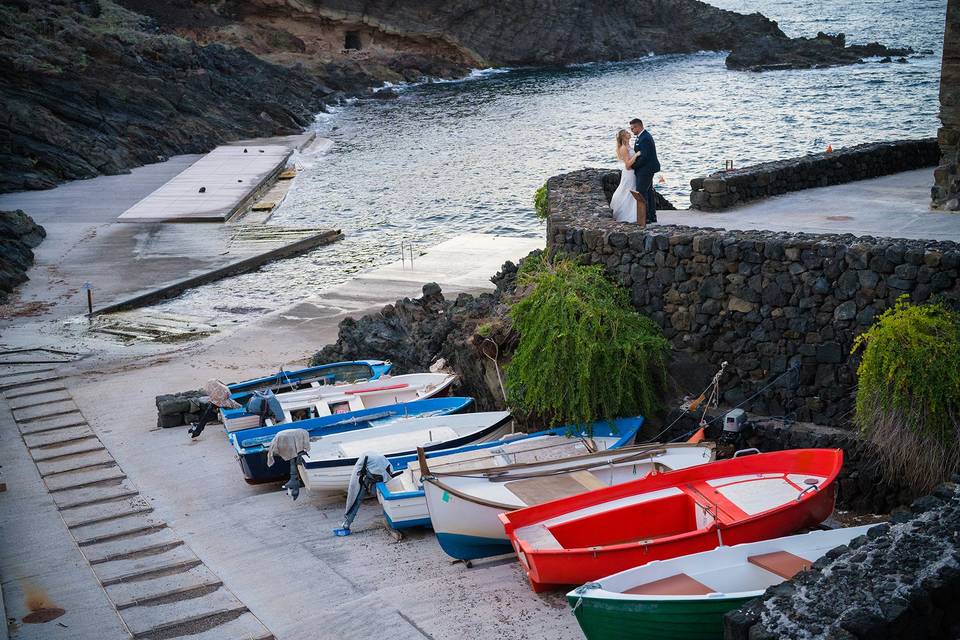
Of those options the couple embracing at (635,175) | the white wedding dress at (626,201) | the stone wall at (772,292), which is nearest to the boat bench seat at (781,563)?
the stone wall at (772,292)

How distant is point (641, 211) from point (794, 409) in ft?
14.7

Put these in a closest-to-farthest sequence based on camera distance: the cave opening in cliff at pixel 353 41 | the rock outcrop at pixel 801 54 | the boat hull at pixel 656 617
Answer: the boat hull at pixel 656 617 → the rock outcrop at pixel 801 54 → the cave opening in cliff at pixel 353 41

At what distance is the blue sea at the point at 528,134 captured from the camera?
41.1 meters

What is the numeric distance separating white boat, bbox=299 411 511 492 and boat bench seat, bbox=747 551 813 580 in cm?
615

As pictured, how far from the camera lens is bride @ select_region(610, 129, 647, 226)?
17828 millimetres

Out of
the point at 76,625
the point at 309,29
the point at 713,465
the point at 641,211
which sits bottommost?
the point at 76,625

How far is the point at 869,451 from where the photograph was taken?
13469 millimetres

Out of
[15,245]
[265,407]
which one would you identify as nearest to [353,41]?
[15,245]

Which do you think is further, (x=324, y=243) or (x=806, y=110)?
(x=806, y=110)

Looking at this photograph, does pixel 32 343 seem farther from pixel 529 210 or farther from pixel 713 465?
pixel 529 210

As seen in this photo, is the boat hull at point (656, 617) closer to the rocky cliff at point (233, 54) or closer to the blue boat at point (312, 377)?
the blue boat at point (312, 377)

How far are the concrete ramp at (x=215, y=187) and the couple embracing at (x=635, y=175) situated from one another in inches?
918

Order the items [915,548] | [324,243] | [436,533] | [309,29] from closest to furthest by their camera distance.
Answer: [915,548] → [436,533] → [324,243] → [309,29]

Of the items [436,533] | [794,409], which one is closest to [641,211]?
[794,409]
